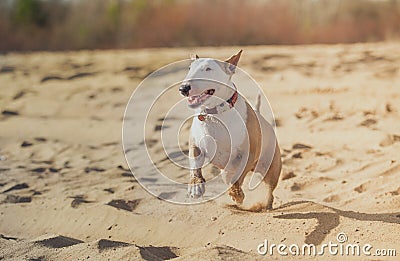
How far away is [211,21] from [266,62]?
7.91 meters

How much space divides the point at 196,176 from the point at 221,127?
0.42 metres

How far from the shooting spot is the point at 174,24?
20969 mm

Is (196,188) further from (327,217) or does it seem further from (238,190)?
(327,217)

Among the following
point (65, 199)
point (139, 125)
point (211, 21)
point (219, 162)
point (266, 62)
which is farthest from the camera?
point (211, 21)

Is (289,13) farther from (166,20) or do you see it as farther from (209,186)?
(209,186)

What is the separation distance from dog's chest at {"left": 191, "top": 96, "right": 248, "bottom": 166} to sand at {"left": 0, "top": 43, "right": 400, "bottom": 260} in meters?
0.53

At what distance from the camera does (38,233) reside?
582cm

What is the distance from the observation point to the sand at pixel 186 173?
508cm

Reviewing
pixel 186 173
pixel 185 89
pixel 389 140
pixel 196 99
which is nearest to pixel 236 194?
pixel 196 99

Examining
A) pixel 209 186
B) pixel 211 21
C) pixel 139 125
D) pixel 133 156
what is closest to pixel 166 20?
pixel 211 21

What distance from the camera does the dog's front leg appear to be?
212 inches

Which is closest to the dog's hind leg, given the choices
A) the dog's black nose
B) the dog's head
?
the dog's head

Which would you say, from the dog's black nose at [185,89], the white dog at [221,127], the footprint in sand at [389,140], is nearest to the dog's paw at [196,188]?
the white dog at [221,127]

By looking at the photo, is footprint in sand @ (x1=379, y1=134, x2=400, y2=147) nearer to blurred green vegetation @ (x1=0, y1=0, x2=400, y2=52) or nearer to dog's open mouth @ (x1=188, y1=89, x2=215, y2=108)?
dog's open mouth @ (x1=188, y1=89, x2=215, y2=108)
